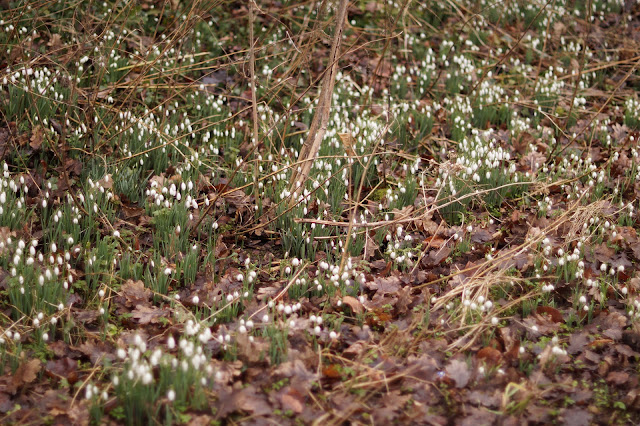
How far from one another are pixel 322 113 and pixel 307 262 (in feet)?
3.57

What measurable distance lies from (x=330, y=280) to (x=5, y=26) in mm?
3999

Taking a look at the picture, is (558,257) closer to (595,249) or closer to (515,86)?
(595,249)

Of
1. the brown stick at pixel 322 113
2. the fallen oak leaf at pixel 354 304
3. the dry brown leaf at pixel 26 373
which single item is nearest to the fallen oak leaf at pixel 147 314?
the dry brown leaf at pixel 26 373

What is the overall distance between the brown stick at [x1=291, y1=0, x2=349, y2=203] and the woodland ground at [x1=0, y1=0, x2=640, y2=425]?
2cm

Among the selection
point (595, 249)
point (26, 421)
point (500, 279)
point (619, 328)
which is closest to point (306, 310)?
point (500, 279)

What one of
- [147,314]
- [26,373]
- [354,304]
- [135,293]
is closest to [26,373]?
[26,373]

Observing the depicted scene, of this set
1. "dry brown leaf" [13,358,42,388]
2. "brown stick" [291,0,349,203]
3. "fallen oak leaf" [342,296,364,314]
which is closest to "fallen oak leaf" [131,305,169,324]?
"dry brown leaf" [13,358,42,388]

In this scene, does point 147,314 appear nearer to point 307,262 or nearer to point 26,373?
point 26,373

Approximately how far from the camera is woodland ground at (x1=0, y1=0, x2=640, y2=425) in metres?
2.65

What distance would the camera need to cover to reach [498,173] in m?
4.62

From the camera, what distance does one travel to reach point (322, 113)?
4230 millimetres

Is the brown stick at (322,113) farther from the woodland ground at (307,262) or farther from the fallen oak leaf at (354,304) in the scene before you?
the fallen oak leaf at (354,304)

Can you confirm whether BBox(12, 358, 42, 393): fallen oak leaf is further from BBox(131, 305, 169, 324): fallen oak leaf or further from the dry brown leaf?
BBox(131, 305, 169, 324): fallen oak leaf

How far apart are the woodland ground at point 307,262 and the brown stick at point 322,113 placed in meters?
0.02
